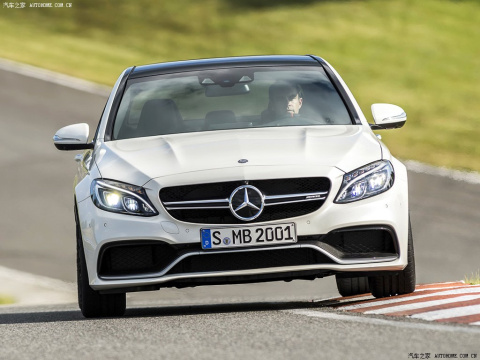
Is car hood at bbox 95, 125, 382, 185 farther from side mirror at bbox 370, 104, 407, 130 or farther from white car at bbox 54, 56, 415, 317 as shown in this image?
side mirror at bbox 370, 104, 407, 130

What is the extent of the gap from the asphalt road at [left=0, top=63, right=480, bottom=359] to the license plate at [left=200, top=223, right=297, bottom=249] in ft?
1.44

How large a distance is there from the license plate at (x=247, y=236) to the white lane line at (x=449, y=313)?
86 centimetres

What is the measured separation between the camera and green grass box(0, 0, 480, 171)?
28.6 meters

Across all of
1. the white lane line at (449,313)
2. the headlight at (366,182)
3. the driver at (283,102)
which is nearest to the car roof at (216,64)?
the driver at (283,102)

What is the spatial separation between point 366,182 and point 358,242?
14.1 inches

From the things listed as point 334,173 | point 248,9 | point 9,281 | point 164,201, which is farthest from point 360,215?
point 248,9

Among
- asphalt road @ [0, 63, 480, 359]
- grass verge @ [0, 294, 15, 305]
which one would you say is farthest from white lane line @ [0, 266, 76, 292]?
grass verge @ [0, 294, 15, 305]

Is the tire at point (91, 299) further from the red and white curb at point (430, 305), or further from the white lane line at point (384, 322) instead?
the red and white curb at point (430, 305)

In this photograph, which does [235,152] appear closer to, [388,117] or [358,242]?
[358,242]

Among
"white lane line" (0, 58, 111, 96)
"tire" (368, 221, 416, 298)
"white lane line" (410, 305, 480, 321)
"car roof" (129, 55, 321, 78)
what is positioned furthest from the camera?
"white lane line" (0, 58, 111, 96)

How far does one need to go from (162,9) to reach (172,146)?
31.0 meters

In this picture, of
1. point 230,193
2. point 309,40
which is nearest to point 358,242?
point 230,193

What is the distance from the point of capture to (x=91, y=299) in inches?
293

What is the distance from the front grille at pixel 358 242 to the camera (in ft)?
22.8
